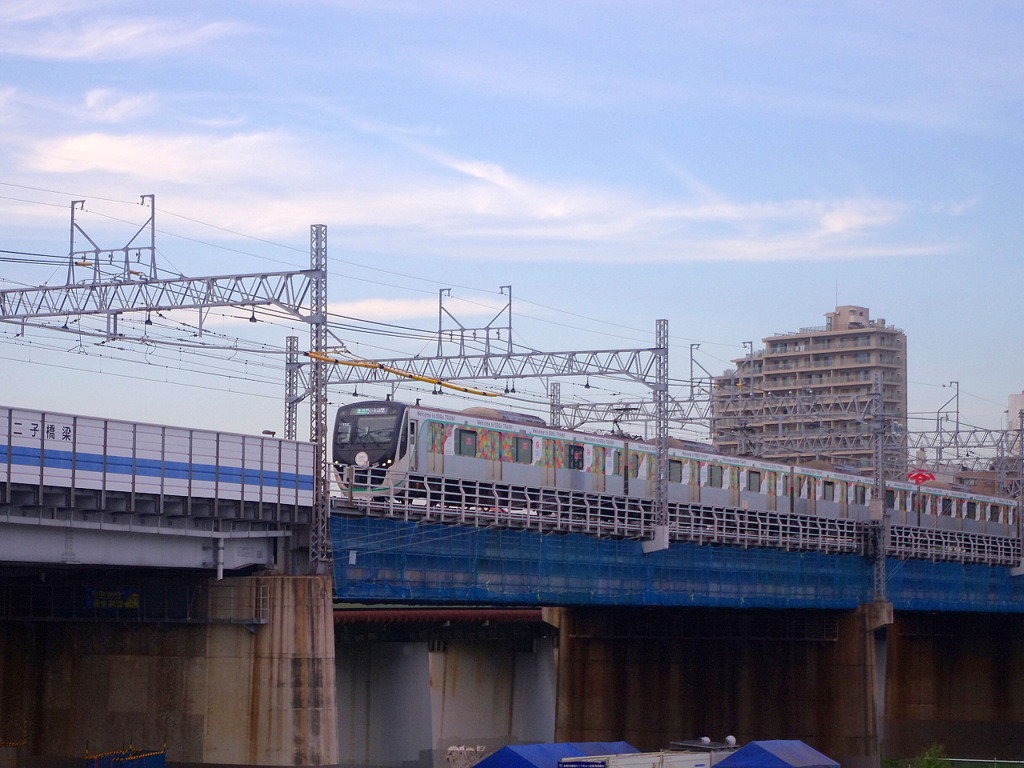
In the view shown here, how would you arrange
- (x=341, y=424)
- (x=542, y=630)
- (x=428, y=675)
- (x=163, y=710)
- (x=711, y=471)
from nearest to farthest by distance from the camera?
(x=163, y=710), (x=341, y=424), (x=711, y=471), (x=428, y=675), (x=542, y=630)

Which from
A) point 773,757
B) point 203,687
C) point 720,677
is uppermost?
point 203,687

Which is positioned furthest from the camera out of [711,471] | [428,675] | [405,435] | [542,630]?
[542,630]

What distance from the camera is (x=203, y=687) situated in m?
39.0

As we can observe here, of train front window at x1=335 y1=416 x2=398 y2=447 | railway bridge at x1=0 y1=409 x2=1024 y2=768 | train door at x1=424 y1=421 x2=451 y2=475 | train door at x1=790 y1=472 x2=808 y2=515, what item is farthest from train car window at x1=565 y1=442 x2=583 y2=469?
train door at x1=790 y1=472 x2=808 y2=515

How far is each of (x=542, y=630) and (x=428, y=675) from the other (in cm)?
1137

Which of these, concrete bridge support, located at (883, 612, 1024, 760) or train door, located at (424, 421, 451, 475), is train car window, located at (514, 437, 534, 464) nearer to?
train door, located at (424, 421, 451, 475)

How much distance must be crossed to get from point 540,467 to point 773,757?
1762 cm

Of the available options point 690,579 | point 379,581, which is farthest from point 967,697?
point 379,581

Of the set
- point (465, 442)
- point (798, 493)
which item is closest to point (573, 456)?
point (465, 442)

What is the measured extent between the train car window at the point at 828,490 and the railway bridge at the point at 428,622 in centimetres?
241

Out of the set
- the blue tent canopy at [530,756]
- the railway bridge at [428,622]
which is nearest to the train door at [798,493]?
the railway bridge at [428,622]

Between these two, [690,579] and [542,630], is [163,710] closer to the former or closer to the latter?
[690,579]

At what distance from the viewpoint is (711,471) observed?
6406cm

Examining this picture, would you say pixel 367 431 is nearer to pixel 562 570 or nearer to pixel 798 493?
pixel 562 570
